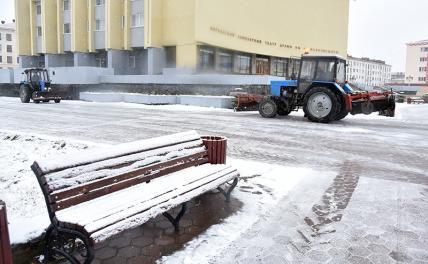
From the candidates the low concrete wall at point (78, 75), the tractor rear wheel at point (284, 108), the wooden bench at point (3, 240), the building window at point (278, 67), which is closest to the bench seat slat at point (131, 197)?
the wooden bench at point (3, 240)

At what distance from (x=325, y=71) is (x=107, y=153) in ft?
41.2

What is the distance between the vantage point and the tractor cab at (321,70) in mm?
14781

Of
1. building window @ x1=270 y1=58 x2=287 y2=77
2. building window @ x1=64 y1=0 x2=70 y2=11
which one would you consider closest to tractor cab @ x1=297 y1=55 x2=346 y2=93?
building window @ x1=270 y1=58 x2=287 y2=77

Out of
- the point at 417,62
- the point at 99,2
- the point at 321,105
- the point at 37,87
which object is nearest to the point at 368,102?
the point at 321,105

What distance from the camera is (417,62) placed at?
10194cm

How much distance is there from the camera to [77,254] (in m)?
3.76

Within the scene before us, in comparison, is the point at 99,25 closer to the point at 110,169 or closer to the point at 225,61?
the point at 225,61

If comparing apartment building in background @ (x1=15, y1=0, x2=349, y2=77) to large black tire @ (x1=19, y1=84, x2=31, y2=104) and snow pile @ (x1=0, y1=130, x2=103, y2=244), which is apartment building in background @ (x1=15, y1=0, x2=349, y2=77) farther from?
snow pile @ (x1=0, y1=130, x2=103, y2=244)

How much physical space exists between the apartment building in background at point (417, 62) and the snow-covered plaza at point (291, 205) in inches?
4100

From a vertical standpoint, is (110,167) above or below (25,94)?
below

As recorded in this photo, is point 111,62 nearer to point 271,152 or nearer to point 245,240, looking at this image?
point 271,152

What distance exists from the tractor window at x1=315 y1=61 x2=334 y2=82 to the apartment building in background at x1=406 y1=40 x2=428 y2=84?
99.4m

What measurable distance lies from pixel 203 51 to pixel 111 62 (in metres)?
9.43

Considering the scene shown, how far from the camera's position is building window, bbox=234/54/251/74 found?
3528 centimetres
